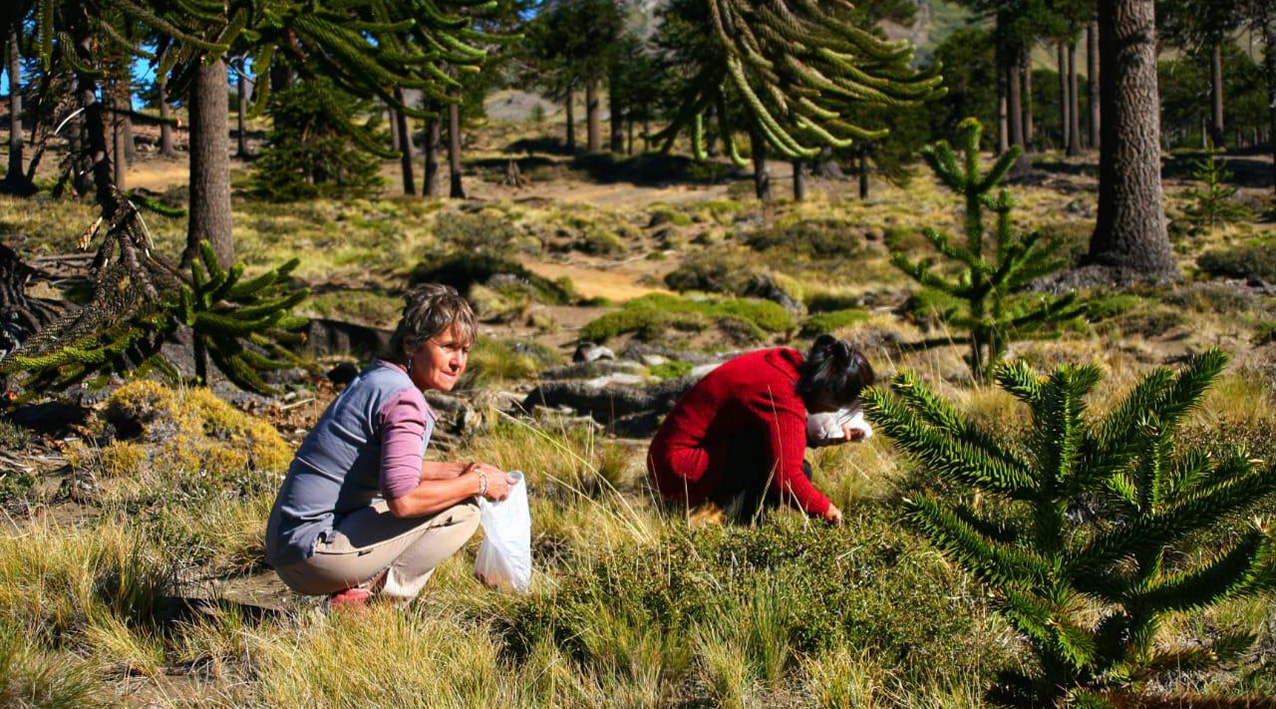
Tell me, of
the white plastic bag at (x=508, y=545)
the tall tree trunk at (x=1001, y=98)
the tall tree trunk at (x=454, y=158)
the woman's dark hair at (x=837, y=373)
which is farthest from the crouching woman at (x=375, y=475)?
the tall tree trunk at (x=1001, y=98)

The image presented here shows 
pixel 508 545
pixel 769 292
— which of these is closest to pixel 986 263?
pixel 508 545

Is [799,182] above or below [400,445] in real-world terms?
above

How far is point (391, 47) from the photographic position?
6355mm

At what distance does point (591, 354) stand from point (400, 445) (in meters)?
8.36

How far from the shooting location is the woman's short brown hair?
10.7 ft

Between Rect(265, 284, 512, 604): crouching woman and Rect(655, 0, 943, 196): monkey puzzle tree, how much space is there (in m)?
1.96

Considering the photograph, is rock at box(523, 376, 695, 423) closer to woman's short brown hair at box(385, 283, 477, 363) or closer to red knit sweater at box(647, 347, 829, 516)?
red knit sweater at box(647, 347, 829, 516)

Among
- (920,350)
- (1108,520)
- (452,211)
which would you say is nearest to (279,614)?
(1108,520)

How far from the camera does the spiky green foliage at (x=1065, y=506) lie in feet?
7.31

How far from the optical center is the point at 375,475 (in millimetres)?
3363

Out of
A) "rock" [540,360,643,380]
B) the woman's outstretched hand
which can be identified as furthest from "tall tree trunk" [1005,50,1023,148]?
the woman's outstretched hand

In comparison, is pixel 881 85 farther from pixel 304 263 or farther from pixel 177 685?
pixel 304 263

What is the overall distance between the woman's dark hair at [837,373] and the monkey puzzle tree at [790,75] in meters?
1.05

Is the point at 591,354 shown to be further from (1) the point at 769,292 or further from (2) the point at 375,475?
(2) the point at 375,475
